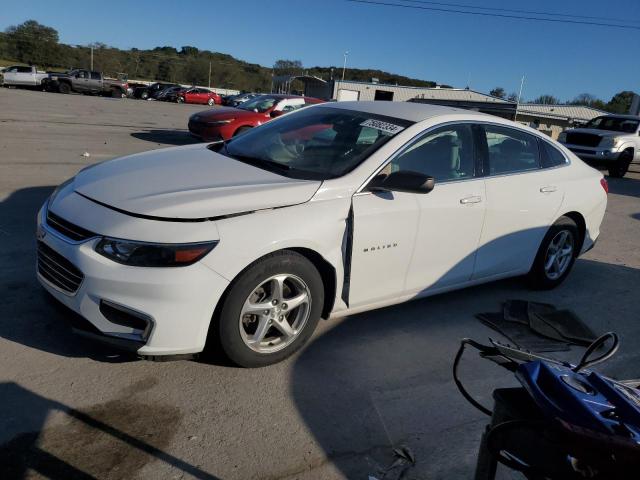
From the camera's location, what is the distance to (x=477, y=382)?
3322mm

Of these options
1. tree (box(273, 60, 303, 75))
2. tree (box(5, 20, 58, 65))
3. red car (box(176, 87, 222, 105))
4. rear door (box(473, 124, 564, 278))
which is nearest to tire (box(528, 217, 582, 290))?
rear door (box(473, 124, 564, 278))

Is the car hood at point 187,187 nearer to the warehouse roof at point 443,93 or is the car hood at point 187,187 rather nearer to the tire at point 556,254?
the tire at point 556,254

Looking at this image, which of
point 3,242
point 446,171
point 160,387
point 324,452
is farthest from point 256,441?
point 3,242

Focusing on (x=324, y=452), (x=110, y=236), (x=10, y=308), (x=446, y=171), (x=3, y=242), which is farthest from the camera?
(x=3, y=242)

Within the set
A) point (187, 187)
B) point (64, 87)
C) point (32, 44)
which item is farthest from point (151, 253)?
point (32, 44)

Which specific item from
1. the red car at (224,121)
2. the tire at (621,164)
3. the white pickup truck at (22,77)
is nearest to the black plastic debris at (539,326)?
the red car at (224,121)

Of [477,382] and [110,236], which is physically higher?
[110,236]

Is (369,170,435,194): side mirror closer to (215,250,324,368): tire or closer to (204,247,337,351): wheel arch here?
(204,247,337,351): wheel arch

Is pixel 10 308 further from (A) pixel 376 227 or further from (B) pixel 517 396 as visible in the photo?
(B) pixel 517 396

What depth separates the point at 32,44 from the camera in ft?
221

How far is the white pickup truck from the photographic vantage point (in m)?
33.8

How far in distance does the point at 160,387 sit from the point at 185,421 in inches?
13.4

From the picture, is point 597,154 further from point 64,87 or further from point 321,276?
point 64,87

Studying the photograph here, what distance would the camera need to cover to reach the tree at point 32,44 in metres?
67.3
